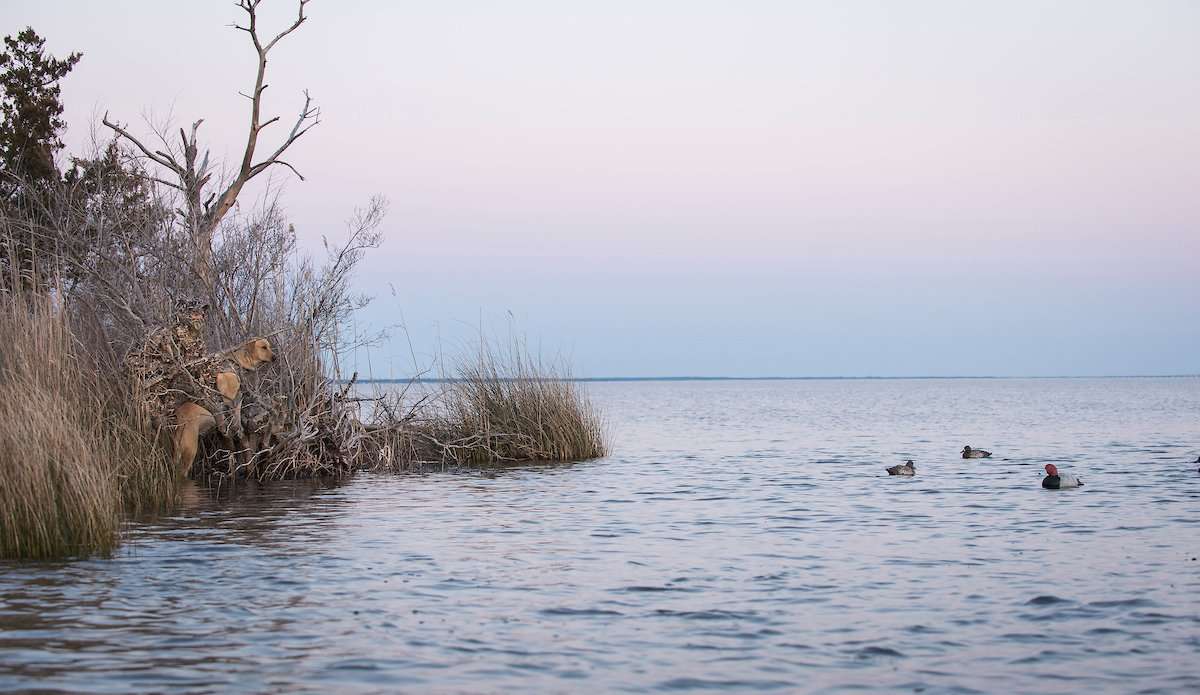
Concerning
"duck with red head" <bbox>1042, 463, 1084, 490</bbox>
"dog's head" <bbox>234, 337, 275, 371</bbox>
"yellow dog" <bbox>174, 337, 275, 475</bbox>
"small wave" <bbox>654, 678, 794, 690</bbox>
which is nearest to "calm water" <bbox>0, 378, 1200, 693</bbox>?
"small wave" <bbox>654, 678, 794, 690</bbox>

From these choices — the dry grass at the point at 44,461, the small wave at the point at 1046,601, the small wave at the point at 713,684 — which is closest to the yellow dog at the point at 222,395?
the dry grass at the point at 44,461

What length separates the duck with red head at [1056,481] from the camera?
1653 cm

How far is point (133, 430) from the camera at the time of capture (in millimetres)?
14070

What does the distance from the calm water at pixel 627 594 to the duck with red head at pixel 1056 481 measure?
0.25 metres

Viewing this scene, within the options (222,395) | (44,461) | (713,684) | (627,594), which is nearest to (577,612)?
(627,594)

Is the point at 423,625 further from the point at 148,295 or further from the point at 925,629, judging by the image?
the point at 148,295

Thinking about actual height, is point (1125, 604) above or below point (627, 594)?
below

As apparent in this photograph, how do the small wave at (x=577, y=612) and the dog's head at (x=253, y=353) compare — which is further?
the dog's head at (x=253, y=353)

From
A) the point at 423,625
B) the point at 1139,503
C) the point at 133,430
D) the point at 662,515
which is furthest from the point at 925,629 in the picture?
the point at 133,430

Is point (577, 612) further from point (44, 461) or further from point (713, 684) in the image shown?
point (44, 461)

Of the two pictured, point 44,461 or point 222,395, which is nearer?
point 44,461

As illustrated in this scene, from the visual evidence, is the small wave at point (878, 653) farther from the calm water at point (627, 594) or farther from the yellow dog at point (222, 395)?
the yellow dog at point (222, 395)

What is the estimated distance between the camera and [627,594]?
29.4 feet

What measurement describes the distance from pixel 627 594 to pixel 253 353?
30.1 feet
